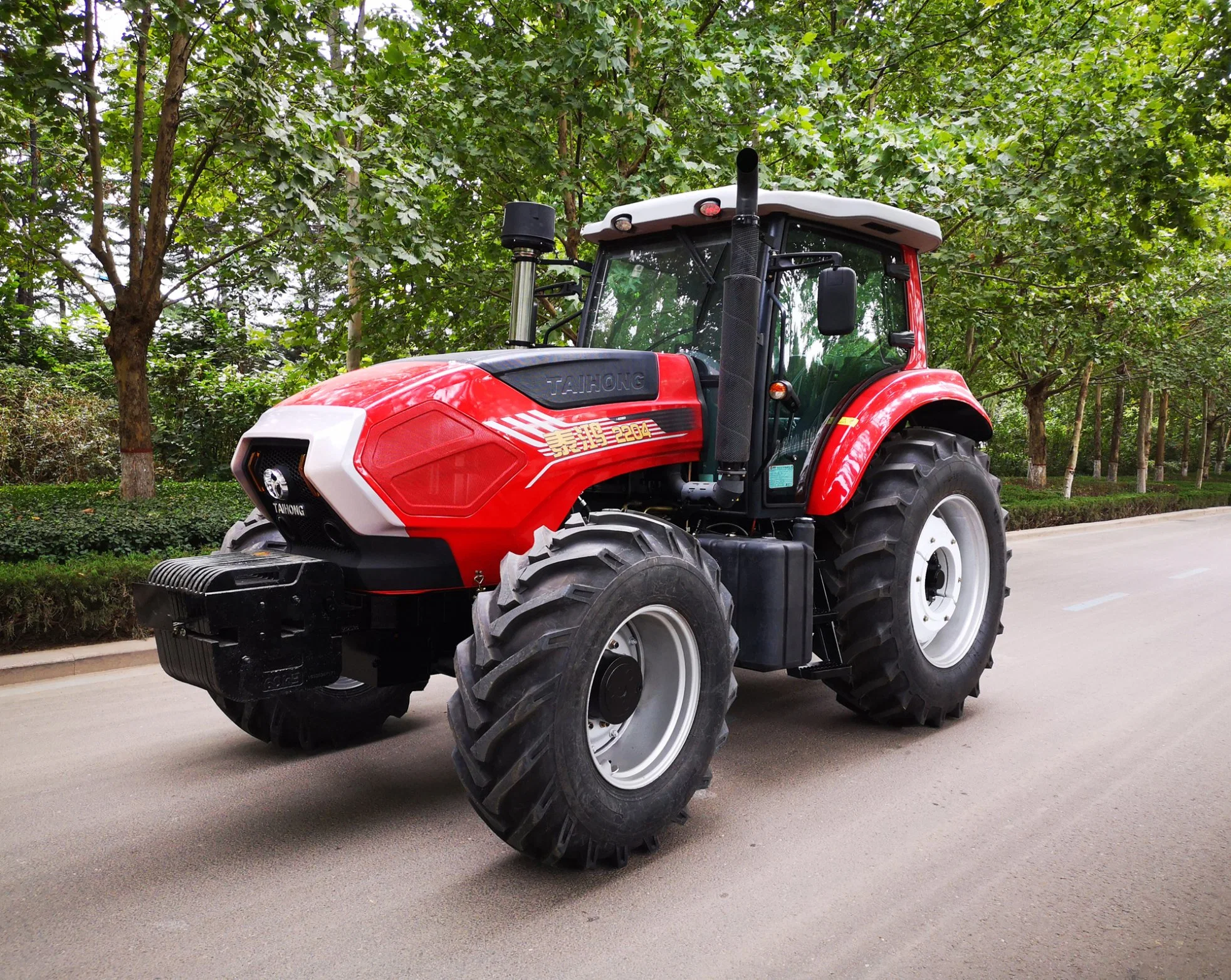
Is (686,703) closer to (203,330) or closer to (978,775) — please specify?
(978,775)

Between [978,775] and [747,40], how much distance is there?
27.4 ft

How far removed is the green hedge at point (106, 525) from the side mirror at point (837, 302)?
5.85 meters

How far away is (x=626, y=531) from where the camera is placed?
3.30 metres

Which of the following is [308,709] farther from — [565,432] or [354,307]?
[354,307]

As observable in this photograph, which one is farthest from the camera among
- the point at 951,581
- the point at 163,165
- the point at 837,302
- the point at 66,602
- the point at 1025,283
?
the point at 1025,283

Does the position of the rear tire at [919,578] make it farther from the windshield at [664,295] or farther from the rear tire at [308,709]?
the rear tire at [308,709]

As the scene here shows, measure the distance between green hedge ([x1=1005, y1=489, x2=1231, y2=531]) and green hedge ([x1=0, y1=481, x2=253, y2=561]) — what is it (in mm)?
13306

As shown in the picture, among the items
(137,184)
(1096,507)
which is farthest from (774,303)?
(1096,507)

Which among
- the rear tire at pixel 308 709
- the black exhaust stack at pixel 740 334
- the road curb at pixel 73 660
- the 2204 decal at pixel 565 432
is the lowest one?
the road curb at pixel 73 660

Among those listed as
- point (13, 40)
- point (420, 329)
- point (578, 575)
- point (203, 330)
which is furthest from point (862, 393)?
point (203, 330)

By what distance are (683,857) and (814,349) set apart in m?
2.41

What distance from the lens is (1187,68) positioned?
378 inches

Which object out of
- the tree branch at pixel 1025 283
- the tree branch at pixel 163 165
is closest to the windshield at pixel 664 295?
the tree branch at pixel 163 165

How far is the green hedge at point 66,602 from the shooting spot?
6.18 meters
